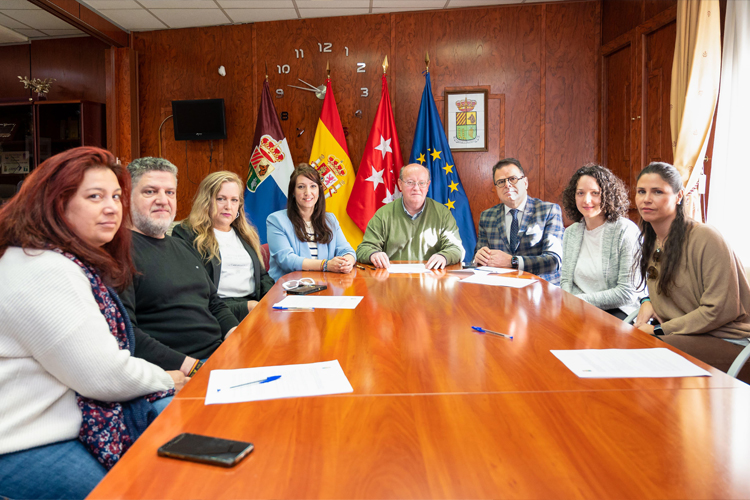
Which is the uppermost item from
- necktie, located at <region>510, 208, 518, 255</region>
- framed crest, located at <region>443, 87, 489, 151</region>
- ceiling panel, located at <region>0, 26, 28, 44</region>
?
ceiling panel, located at <region>0, 26, 28, 44</region>

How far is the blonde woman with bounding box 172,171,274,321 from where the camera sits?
2.37m

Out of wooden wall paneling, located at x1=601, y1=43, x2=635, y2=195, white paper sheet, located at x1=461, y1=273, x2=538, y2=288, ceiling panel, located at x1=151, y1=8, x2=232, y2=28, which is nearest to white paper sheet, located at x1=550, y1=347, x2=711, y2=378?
white paper sheet, located at x1=461, y1=273, x2=538, y2=288

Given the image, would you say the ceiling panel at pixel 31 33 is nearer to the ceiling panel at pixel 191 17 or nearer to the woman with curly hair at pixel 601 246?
the ceiling panel at pixel 191 17

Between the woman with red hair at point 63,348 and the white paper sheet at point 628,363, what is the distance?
1.00 m

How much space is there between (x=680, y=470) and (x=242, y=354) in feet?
3.12

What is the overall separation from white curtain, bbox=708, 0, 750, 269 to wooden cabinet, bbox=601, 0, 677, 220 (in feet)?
→ 1.83

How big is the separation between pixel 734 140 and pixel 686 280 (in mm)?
1576

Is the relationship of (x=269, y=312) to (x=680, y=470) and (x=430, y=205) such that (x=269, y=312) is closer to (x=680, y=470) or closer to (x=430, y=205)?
(x=680, y=470)

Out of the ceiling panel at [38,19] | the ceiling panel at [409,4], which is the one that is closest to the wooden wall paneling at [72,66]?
the ceiling panel at [38,19]

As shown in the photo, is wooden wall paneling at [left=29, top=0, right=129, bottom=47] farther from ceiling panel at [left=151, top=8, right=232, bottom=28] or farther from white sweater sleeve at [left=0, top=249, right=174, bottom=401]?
white sweater sleeve at [left=0, top=249, right=174, bottom=401]

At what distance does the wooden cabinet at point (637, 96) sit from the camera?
3592 mm

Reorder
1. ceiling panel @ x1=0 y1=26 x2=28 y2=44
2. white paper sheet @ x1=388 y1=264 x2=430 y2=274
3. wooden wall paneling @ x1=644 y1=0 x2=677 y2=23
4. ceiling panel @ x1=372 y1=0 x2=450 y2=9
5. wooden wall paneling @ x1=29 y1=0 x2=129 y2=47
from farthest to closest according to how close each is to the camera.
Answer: ceiling panel @ x1=0 y1=26 x2=28 y2=44
ceiling panel @ x1=372 y1=0 x2=450 y2=9
wooden wall paneling @ x1=29 y1=0 x2=129 y2=47
wooden wall paneling @ x1=644 y1=0 x2=677 y2=23
white paper sheet @ x1=388 y1=264 x2=430 y2=274

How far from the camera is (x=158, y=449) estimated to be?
29.9 inches

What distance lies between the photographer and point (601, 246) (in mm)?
Result: 2504
